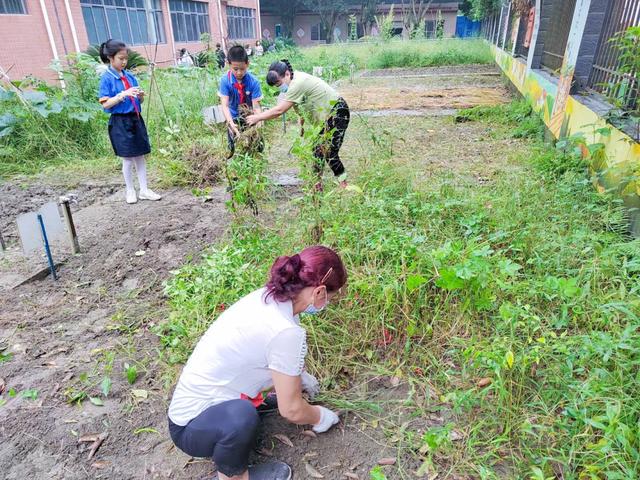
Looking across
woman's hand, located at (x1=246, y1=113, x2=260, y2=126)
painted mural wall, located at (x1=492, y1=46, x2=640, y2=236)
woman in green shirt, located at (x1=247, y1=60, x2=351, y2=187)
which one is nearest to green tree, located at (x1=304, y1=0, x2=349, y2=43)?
painted mural wall, located at (x1=492, y1=46, x2=640, y2=236)

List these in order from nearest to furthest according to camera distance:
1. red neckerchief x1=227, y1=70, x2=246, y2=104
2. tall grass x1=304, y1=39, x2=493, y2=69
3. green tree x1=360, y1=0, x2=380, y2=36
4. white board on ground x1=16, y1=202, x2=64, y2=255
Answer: white board on ground x1=16, y1=202, x2=64, y2=255 < red neckerchief x1=227, y1=70, x2=246, y2=104 < tall grass x1=304, y1=39, x2=493, y2=69 < green tree x1=360, y1=0, x2=380, y2=36

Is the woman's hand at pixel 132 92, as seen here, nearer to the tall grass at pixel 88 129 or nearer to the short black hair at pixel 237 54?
the short black hair at pixel 237 54

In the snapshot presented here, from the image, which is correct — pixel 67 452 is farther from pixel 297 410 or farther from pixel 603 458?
pixel 603 458

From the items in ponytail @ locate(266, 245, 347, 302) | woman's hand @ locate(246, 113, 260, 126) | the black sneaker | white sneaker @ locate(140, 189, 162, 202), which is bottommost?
the black sneaker

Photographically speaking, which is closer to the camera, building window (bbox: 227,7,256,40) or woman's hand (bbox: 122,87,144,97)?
woman's hand (bbox: 122,87,144,97)

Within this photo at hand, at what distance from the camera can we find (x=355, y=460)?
189cm

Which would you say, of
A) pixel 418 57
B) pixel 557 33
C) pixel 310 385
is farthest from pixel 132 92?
pixel 418 57

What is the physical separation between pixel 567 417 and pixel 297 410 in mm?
1101

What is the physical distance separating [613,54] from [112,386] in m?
5.52

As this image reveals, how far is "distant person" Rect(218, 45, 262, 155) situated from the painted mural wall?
3101mm

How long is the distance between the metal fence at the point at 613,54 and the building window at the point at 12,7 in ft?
45.5

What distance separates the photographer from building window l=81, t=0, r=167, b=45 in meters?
15.6

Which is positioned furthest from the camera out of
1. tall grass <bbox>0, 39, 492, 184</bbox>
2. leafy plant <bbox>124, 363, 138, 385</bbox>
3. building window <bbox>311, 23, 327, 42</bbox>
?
building window <bbox>311, 23, 327, 42</bbox>

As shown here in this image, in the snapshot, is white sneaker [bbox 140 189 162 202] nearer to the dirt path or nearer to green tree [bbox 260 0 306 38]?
the dirt path
